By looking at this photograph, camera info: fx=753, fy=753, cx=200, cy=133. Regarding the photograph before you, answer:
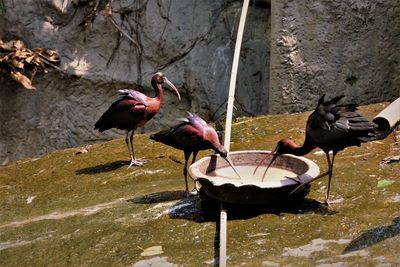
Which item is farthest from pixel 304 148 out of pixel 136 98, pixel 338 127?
pixel 136 98

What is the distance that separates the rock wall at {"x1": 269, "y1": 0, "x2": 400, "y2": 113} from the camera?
7789 mm

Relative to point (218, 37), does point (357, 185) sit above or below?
below

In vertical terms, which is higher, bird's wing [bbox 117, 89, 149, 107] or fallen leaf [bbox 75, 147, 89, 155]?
bird's wing [bbox 117, 89, 149, 107]

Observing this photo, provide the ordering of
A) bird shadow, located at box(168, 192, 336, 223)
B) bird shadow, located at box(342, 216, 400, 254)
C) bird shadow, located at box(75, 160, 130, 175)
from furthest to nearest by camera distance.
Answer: bird shadow, located at box(75, 160, 130, 175) < bird shadow, located at box(168, 192, 336, 223) < bird shadow, located at box(342, 216, 400, 254)

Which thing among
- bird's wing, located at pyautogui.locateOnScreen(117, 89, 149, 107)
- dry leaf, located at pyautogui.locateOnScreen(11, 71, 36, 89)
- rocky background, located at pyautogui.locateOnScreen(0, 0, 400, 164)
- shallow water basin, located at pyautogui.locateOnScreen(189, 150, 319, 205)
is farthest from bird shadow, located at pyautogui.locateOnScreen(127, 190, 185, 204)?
dry leaf, located at pyautogui.locateOnScreen(11, 71, 36, 89)

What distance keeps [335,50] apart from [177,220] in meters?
3.69

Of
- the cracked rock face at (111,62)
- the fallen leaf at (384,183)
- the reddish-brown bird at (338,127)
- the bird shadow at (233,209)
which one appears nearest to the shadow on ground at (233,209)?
the bird shadow at (233,209)

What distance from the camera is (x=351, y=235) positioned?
4.20 m

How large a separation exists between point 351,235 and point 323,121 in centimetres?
75

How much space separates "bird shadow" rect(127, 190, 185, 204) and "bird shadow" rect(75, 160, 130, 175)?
1.12 meters

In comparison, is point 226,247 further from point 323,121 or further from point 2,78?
point 2,78

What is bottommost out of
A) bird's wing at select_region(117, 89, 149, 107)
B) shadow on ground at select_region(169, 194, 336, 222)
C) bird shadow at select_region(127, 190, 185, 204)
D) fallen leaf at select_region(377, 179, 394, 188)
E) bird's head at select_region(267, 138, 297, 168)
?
bird shadow at select_region(127, 190, 185, 204)

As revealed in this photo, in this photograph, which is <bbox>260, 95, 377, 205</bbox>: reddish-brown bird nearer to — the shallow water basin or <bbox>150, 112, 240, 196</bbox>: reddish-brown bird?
the shallow water basin

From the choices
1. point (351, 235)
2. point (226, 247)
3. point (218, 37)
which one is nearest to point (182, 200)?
point (226, 247)
